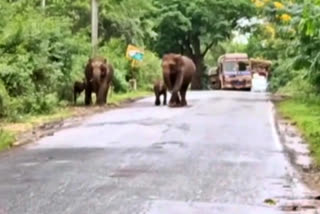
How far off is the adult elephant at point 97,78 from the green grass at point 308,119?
6.55m

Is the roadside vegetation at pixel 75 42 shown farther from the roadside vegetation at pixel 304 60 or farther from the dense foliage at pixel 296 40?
the roadside vegetation at pixel 304 60

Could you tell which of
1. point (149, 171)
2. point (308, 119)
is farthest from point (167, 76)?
point (149, 171)

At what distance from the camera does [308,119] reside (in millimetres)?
23188

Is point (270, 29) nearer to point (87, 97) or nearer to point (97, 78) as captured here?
point (87, 97)

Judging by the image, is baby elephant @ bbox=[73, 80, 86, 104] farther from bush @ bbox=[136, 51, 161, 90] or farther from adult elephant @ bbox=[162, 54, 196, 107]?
bush @ bbox=[136, 51, 161, 90]

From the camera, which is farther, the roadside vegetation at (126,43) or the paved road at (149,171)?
the roadside vegetation at (126,43)

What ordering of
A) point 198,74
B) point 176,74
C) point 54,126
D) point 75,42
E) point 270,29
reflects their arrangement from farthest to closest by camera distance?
point 198,74
point 270,29
point 176,74
point 75,42
point 54,126

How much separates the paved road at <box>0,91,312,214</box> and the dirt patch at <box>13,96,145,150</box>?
0.46 meters

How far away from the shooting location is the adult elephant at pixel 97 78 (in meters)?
30.2

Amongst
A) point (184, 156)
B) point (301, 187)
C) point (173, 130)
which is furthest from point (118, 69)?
point (301, 187)

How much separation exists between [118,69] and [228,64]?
18.2 metres

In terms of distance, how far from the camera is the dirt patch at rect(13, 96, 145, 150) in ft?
60.6

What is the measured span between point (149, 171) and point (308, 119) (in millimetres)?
11300

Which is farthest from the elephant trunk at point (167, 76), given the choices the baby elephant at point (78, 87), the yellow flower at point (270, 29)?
the yellow flower at point (270, 29)
